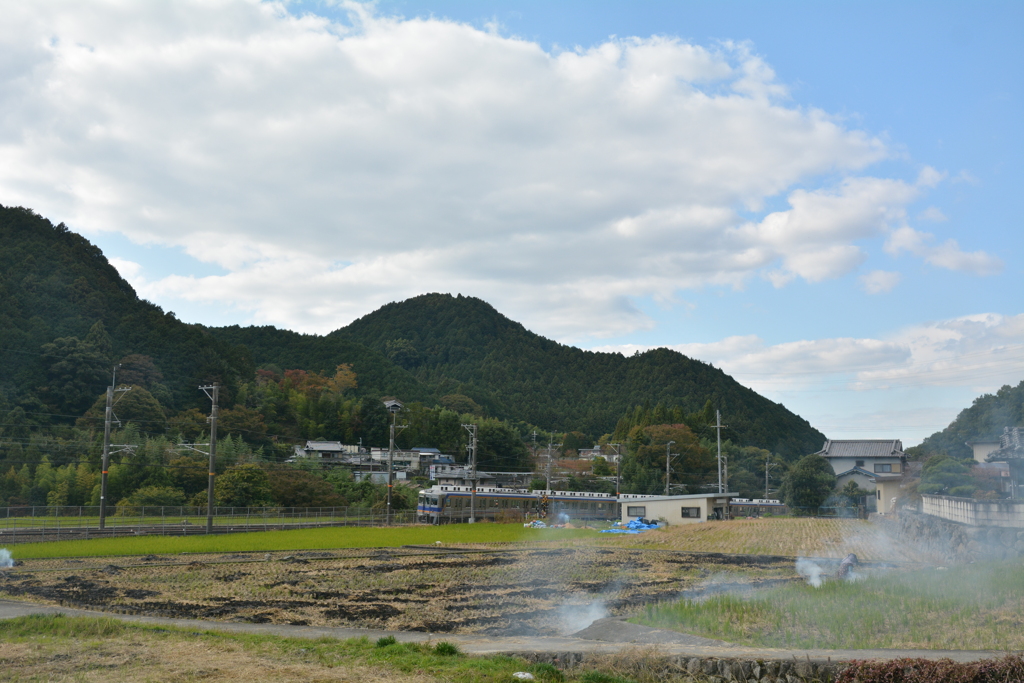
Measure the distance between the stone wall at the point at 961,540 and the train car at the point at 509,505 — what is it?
99.3ft

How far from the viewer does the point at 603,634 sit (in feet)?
44.3

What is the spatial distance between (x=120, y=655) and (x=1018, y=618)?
15762 mm

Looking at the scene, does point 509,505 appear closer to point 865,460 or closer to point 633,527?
point 633,527

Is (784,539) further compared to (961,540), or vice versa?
(784,539)

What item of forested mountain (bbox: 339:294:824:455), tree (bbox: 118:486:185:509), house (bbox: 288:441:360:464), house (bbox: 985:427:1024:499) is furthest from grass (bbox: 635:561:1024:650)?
forested mountain (bbox: 339:294:824:455)

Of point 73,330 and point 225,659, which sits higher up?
point 73,330

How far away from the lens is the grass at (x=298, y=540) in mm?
29266

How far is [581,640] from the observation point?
1277cm

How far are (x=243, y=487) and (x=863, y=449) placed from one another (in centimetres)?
5328

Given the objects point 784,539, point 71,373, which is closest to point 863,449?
point 784,539

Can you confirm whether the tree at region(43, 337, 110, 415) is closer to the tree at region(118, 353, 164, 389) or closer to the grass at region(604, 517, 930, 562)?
the tree at region(118, 353, 164, 389)

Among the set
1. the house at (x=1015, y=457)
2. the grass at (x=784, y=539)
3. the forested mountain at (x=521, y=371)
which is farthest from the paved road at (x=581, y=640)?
the forested mountain at (x=521, y=371)

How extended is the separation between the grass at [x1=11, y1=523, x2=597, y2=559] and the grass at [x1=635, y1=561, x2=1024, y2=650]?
2187cm

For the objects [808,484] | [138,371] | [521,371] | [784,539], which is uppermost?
[521,371]
